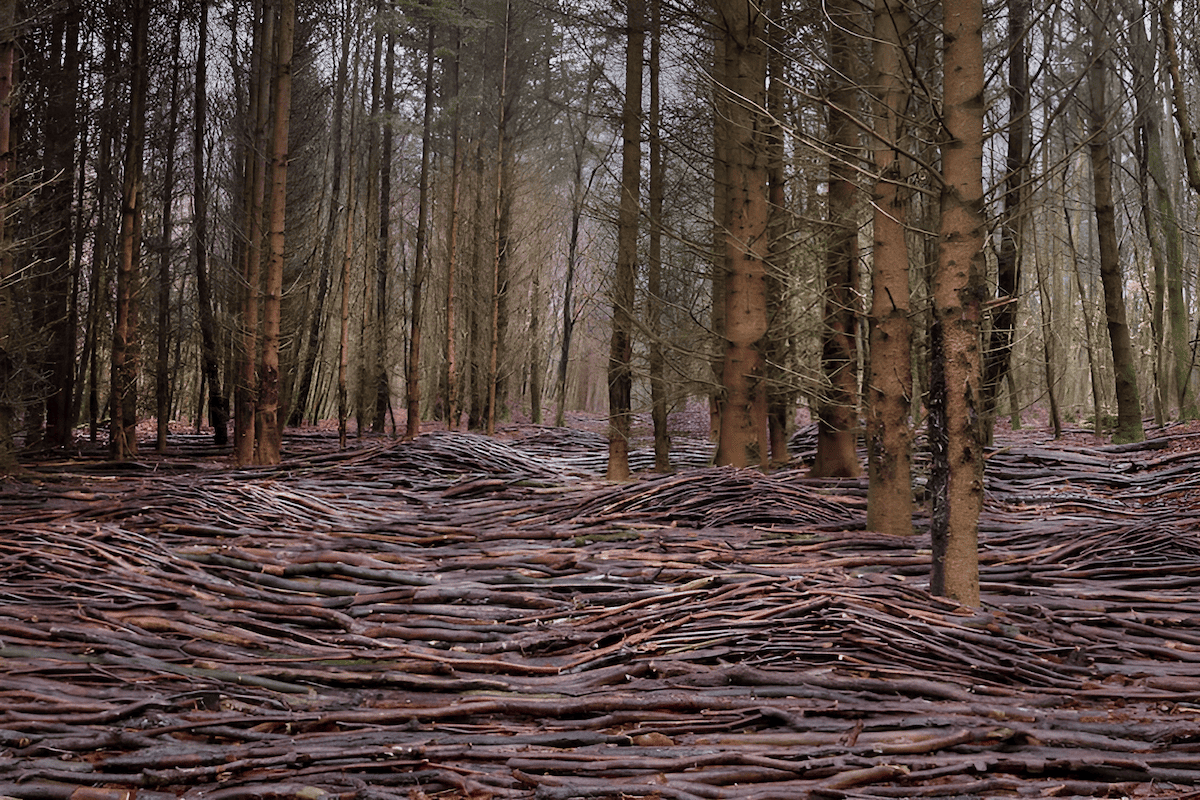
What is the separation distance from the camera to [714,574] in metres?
4.71

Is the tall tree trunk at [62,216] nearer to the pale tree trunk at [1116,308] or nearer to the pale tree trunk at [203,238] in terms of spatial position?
the pale tree trunk at [203,238]

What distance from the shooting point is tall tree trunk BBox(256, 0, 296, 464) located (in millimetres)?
10383

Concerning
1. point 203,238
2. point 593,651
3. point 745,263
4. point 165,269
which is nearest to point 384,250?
point 203,238

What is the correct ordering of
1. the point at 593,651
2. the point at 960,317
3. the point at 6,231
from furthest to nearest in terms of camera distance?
the point at 6,231
the point at 960,317
the point at 593,651

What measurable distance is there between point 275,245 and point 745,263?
575cm

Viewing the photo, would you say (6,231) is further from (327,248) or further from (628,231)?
(327,248)

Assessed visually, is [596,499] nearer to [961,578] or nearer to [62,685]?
[961,578]

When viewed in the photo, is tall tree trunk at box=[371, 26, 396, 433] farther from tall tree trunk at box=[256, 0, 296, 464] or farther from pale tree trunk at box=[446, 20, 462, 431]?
tall tree trunk at box=[256, 0, 296, 464]

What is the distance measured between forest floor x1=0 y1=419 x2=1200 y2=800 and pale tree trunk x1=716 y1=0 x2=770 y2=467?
4.03ft

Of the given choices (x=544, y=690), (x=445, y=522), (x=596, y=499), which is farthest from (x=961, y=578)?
(x=445, y=522)

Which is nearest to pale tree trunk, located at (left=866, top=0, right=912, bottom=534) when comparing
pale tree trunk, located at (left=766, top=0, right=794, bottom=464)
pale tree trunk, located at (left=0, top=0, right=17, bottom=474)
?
pale tree trunk, located at (left=766, top=0, right=794, bottom=464)

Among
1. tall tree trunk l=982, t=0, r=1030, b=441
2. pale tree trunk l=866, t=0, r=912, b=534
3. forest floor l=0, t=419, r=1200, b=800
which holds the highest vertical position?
tall tree trunk l=982, t=0, r=1030, b=441

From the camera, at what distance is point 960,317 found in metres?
4.14

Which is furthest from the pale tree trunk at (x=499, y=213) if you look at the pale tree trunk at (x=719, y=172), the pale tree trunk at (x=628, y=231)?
the pale tree trunk at (x=628, y=231)
